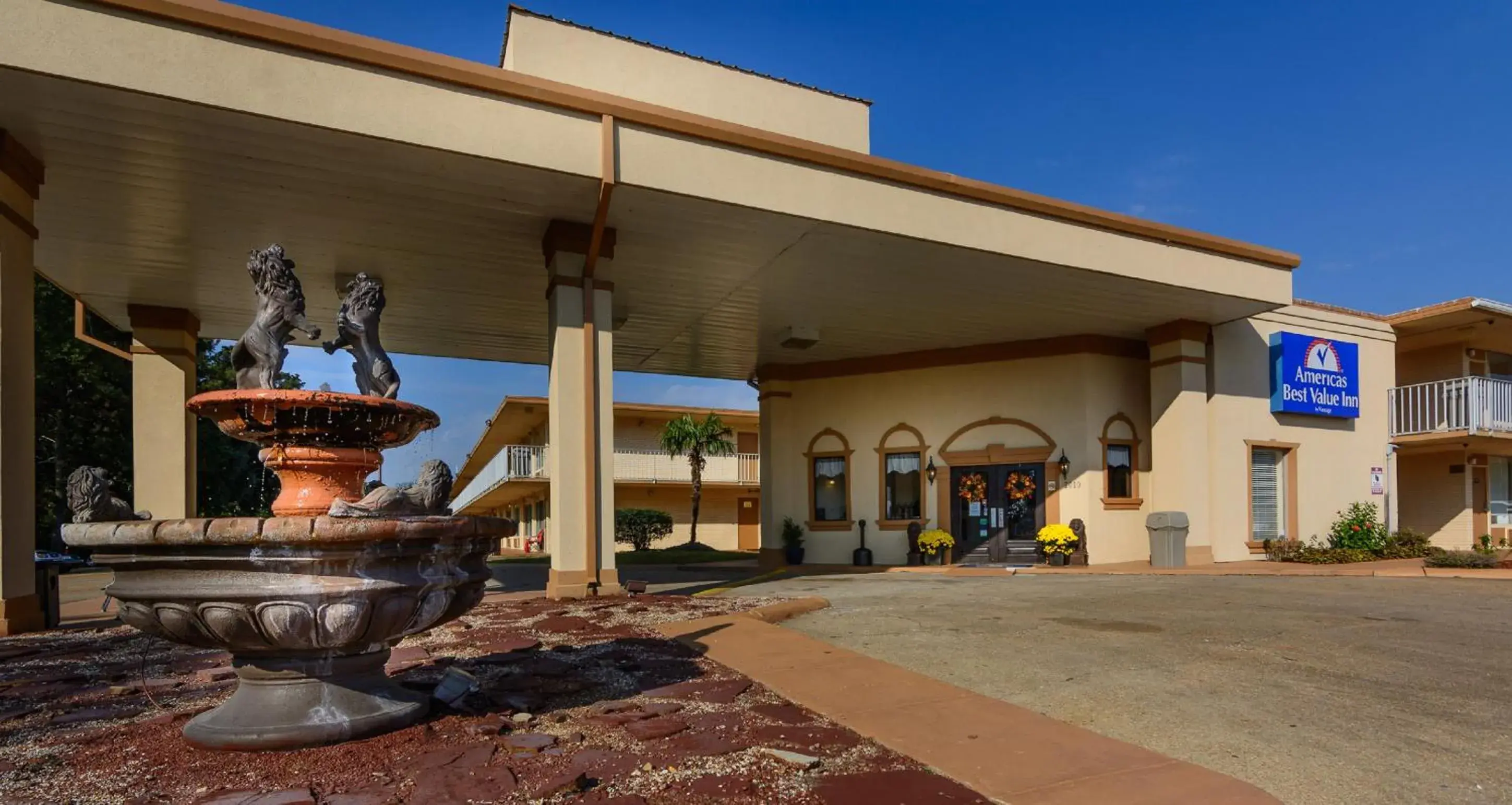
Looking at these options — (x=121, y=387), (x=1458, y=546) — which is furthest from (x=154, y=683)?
(x=121, y=387)

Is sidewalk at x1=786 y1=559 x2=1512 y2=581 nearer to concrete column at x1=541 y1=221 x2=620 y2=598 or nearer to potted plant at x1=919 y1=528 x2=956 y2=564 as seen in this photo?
potted plant at x1=919 y1=528 x2=956 y2=564

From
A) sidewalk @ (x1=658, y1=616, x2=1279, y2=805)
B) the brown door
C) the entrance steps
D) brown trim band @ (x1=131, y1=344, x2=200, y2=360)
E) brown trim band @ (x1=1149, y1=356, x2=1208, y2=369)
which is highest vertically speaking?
brown trim band @ (x1=131, y1=344, x2=200, y2=360)

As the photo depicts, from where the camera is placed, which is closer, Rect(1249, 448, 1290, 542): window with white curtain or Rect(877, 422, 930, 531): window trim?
Rect(1249, 448, 1290, 542): window with white curtain

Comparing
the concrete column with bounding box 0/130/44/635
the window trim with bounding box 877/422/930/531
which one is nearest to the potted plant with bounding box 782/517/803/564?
the window trim with bounding box 877/422/930/531

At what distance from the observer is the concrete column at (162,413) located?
15.5 m

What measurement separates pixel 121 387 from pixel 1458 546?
1641 inches

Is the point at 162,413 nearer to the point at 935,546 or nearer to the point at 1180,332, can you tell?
the point at 935,546

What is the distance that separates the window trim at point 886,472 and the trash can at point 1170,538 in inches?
193

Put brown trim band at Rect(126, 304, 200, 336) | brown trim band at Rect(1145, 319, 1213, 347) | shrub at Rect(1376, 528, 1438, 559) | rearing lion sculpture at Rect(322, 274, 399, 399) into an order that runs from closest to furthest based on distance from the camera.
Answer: rearing lion sculpture at Rect(322, 274, 399, 399)
brown trim band at Rect(126, 304, 200, 336)
brown trim band at Rect(1145, 319, 1213, 347)
shrub at Rect(1376, 528, 1438, 559)

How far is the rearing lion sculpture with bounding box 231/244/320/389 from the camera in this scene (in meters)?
5.64

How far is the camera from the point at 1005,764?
4.16 m

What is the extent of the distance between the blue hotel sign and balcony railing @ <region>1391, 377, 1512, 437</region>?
1.58 m

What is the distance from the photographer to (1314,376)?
19.3 meters

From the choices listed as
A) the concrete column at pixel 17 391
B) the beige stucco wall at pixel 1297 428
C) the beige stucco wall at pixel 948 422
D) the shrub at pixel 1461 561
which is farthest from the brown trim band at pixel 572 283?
the shrub at pixel 1461 561
